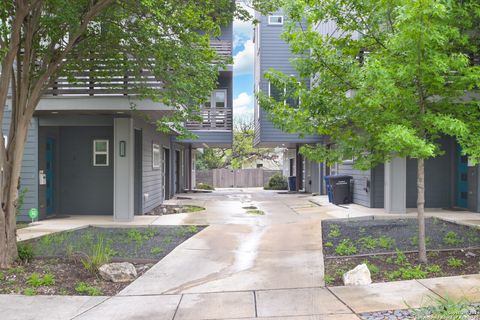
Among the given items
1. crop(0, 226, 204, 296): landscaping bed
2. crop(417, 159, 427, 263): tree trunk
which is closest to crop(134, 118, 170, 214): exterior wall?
crop(0, 226, 204, 296): landscaping bed

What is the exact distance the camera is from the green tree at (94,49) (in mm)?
7312

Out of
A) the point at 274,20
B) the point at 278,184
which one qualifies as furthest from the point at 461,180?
the point at 278,184

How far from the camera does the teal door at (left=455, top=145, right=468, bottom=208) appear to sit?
1342cm

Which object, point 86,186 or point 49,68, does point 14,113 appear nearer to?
point 49,68

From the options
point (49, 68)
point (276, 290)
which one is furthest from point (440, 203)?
point (49, 68)

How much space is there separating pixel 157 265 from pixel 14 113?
351 cm

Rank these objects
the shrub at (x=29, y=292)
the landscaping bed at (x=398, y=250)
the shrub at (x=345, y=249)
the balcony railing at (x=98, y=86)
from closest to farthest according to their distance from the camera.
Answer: the shrub at (x=29, y=292) → the landscaping bed at (x=398, y=250) → the shrub at (x=345, y=249) → the balcony railing at (x=98, y=86)

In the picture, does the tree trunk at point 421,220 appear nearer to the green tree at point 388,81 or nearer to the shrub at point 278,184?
the green tree at point 388,81

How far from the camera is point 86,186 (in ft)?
43.8

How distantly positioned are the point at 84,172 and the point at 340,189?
851 cm

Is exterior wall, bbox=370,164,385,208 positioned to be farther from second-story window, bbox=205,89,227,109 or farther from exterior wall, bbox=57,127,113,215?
second-story window, bbox=205,89,227,109

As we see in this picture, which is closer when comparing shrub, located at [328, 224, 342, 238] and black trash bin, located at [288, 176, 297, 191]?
shrub, located at [328, 224, 342, 238]

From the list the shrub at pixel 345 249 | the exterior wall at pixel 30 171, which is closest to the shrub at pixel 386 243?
the shrub at pixel 345 249

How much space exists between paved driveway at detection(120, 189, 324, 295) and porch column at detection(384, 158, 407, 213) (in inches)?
92.9
